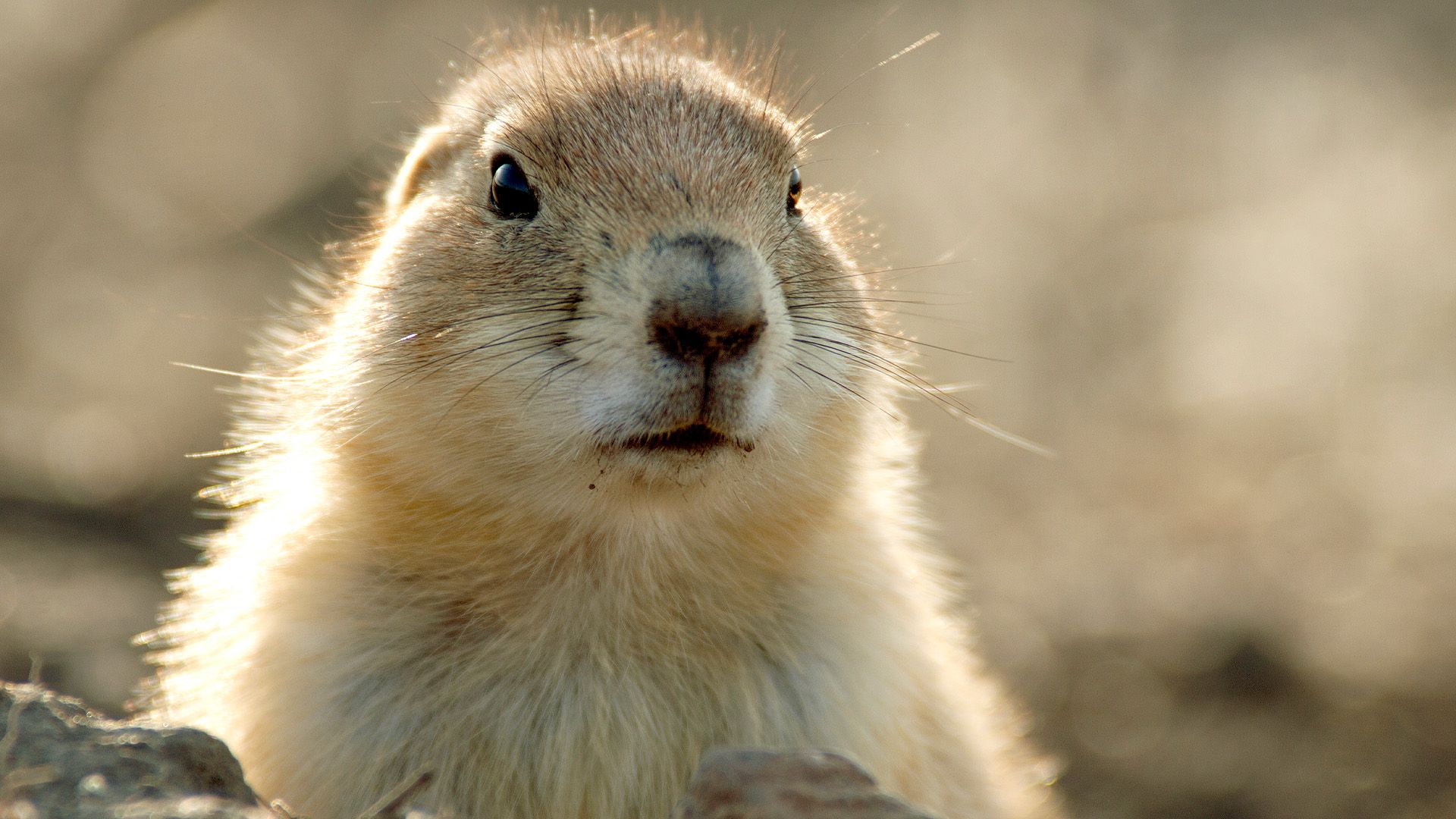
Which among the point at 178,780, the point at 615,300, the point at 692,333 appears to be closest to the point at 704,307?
the point at 692,333

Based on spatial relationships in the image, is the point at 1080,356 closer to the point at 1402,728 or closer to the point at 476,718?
the point at 1402,728

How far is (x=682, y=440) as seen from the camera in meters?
3.43

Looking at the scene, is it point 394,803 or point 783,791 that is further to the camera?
point 394,803

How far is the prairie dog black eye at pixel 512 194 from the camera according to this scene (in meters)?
4.10

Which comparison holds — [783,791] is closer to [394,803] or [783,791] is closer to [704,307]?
[394,803]

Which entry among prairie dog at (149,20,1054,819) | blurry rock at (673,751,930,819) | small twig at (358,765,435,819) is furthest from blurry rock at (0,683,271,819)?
blurry rock at (673,751,930,819)

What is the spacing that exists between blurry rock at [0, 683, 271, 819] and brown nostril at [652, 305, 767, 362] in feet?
4.40

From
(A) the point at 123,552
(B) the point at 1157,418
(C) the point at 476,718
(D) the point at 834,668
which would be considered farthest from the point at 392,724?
(B) the point at 1157,418

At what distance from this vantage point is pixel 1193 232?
10.9 m

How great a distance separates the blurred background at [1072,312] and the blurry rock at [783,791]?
12.5 ft

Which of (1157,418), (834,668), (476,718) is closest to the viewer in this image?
(476,718)

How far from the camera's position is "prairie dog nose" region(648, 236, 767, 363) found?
10.8 feet

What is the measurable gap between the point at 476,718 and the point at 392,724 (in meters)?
0.23

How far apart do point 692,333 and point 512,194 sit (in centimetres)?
110
